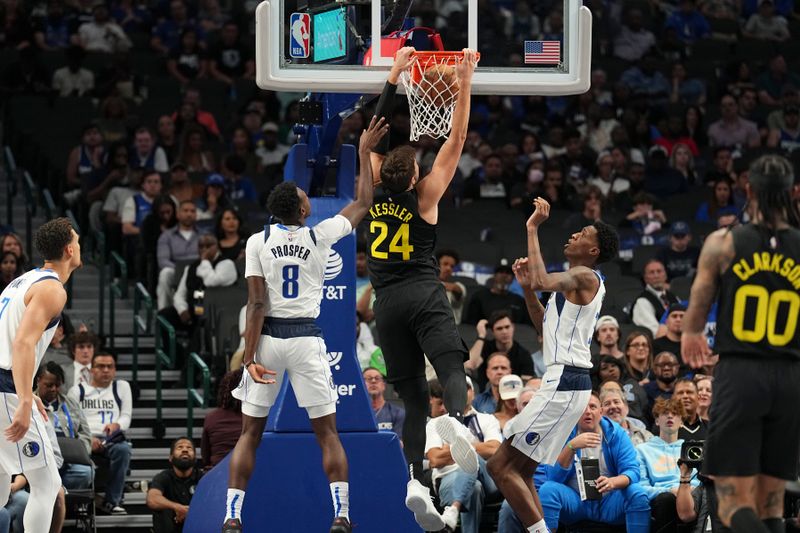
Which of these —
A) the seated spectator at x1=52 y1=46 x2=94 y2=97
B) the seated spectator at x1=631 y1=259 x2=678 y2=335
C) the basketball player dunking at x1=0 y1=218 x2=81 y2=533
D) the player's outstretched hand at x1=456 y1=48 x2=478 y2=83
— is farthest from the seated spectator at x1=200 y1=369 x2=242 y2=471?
the seated spectator at x1=52 y1=46 x2=94 y2=97

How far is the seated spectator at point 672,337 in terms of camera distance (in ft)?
49.4

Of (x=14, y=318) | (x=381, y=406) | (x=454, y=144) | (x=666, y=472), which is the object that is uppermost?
(x=454, y=144)

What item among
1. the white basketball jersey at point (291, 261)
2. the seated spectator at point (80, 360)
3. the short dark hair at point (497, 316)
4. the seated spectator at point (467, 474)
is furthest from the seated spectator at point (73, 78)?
the white basketball jersey at point (291, 261)

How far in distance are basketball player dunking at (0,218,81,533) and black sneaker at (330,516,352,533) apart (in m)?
1.79

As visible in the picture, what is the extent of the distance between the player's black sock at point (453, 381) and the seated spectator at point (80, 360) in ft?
16.1

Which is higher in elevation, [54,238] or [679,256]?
[54,238]

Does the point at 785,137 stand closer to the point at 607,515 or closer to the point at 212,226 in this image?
the point at 212,226

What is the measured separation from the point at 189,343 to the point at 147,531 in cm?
267

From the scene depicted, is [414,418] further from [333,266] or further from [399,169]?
[399,169]

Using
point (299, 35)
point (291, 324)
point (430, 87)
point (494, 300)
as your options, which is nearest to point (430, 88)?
point (430, 87)

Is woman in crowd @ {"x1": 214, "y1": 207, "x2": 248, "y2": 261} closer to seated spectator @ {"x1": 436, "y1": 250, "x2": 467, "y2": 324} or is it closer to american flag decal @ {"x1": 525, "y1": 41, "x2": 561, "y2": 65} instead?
seated spectator @ {"x1": 436, "y1": 250, "x2": 467, "y2": 324}

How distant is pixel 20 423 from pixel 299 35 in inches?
130

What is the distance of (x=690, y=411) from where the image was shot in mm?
12758

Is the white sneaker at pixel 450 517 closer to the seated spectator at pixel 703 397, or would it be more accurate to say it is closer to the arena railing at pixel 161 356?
the seated spectator at pixel 703 397
